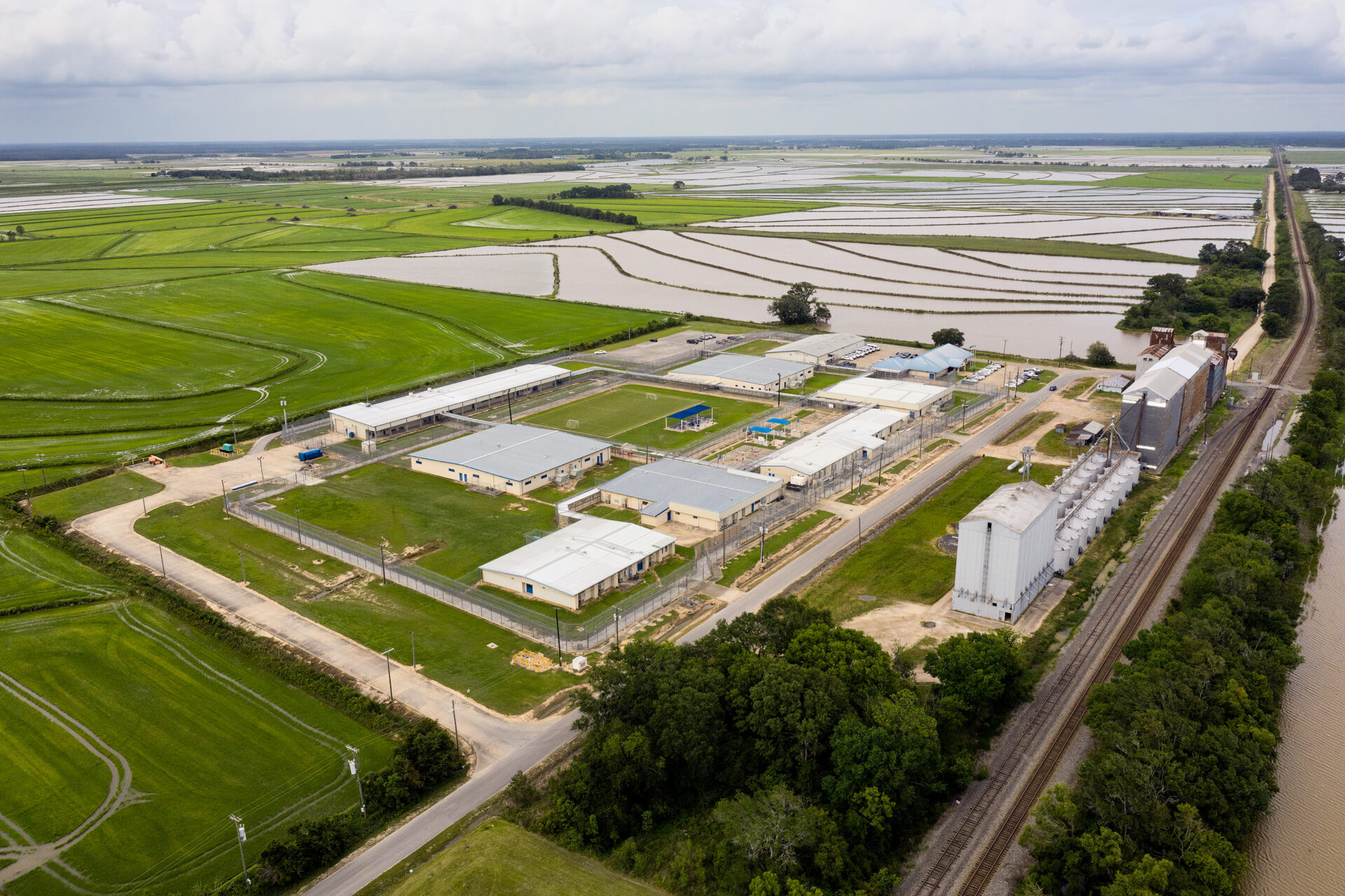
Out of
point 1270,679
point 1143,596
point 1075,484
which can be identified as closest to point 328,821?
point 1270,679

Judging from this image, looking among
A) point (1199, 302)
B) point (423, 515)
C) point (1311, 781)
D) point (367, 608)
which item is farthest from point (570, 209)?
point (1311, 781)

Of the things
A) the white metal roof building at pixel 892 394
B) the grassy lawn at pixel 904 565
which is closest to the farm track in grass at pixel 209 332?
the white metal roof building at pixel 892 394

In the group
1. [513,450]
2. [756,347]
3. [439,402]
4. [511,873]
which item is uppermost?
[756,347]

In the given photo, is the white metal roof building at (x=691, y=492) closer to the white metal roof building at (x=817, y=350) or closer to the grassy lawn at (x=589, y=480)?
the grassy lawn at (x=589, y=480)

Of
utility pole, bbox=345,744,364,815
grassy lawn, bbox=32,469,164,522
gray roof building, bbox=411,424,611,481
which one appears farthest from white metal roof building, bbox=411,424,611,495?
utility pole, bbox=345,744,364,815

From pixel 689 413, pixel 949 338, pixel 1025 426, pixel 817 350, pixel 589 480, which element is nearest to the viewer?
pixel 589 480

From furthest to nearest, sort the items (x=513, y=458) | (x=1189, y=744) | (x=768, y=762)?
1. (x=513, y=458)
2. (x=768, y=762)
3. (x=1189, y=744)

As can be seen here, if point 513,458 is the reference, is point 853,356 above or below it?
above

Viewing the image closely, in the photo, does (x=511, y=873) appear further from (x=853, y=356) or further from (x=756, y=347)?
(x=756, y=347)
